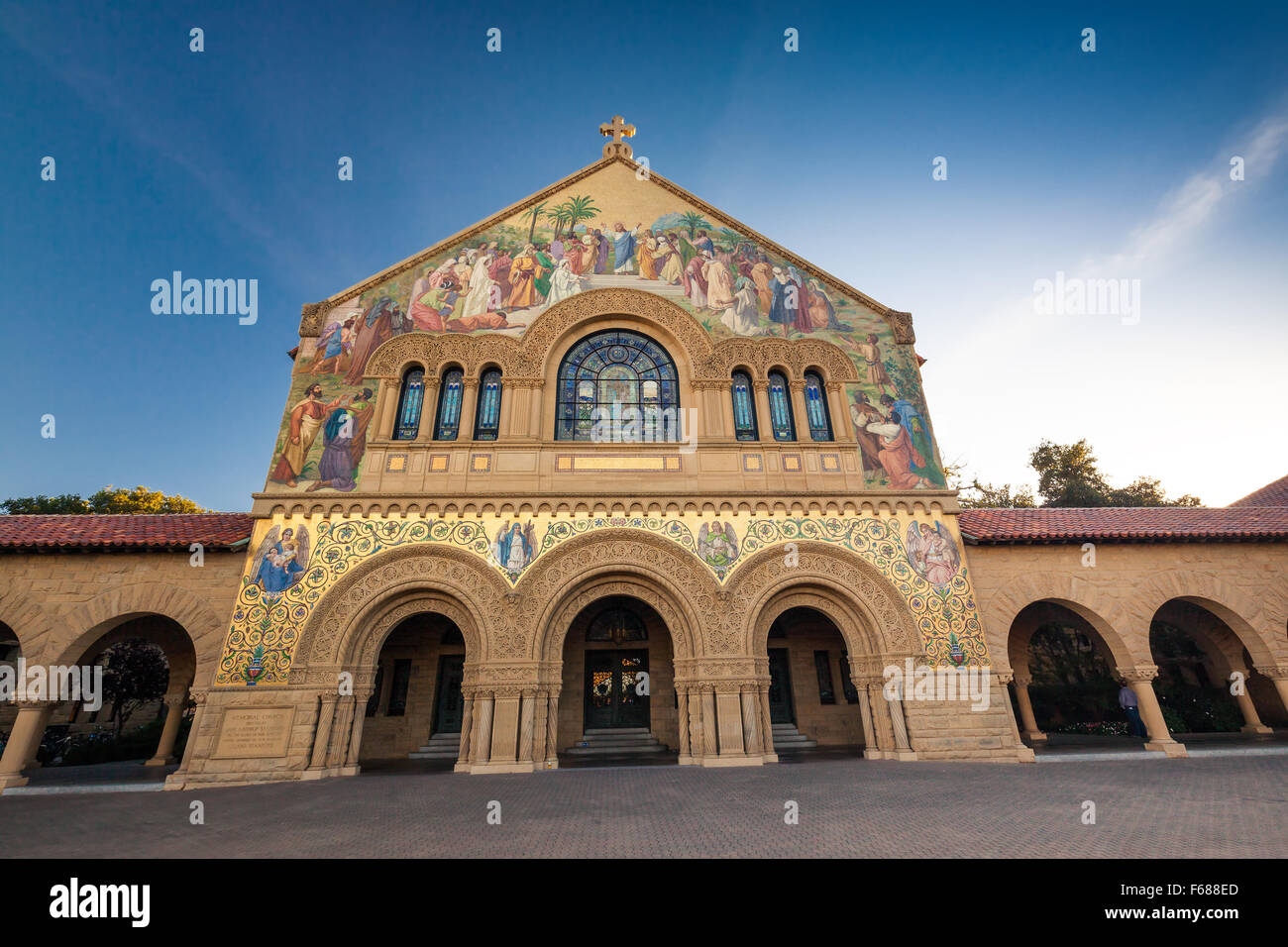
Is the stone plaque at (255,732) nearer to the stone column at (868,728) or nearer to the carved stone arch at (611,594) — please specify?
the carved stone arch at (611,594)

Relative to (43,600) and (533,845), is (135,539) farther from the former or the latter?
(533,845)

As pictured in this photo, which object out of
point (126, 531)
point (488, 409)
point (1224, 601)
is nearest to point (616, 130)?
point (488, 409)

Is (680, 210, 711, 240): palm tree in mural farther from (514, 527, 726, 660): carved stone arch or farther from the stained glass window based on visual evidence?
the stained glass window

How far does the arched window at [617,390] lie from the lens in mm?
14078

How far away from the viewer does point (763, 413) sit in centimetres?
1406

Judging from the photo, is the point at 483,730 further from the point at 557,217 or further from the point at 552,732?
the point at 557,217

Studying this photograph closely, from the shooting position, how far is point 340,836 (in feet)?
19.5

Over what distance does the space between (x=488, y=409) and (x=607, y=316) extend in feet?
13.3

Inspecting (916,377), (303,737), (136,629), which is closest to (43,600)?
(136,629)

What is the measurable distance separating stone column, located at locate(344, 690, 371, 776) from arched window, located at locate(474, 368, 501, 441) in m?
6.13

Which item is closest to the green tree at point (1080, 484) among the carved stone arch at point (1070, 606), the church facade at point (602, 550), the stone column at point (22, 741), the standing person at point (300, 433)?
the church facade at point (602, 550)

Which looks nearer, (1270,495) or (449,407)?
(449,407)

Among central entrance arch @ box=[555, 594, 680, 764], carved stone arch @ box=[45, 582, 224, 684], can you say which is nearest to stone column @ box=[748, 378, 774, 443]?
central entrance arch @ box=[555, 594, 680, 764]

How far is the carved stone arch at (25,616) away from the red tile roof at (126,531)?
0.87 meters
